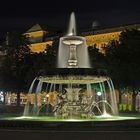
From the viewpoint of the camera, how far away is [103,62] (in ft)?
176

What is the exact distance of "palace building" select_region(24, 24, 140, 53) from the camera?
11412 cm

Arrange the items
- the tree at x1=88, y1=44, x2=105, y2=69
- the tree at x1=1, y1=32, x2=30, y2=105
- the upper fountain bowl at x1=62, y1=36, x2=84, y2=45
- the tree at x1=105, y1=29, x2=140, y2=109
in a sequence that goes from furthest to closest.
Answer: the tree at x1=1, y1=32, x2=30, y2=105 < the tree at x1=88, y1=44, x2=105, y2=69 < the tree at x1=105, y1=29, x2=140, y2=109 < the upper fountain bowl at x1=62, y1=36, x2=84, y2=45

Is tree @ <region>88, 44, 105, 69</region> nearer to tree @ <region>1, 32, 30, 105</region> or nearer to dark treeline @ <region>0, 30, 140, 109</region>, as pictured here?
dark treeline @ <region>0, 30, 140, 109</region>

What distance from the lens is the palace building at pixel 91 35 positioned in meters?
114

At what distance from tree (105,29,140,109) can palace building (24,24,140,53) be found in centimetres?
4410

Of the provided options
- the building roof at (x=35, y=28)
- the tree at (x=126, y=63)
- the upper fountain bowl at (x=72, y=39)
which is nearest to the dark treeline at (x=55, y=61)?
the tree at (x=126, y=63)

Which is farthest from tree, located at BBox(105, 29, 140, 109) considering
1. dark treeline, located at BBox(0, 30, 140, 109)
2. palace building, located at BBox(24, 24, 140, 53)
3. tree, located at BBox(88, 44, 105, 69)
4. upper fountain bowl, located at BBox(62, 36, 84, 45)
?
palace building, located at BBox(24, 24, 140, 53)

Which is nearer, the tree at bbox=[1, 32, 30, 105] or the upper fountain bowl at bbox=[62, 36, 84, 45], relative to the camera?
the upper fountain bowl at bbox=[62, 36, 84, 45]

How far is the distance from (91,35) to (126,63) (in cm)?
7153

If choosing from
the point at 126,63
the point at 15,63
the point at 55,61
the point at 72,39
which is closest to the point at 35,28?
the point at 15,63
